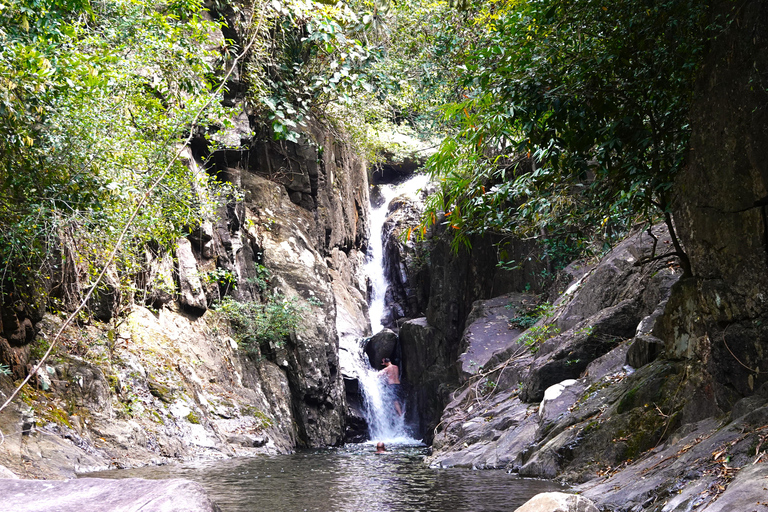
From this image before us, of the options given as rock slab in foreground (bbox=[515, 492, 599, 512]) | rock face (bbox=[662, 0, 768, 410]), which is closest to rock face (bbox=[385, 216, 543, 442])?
rock face (bbox=[662, 0, 768, 410])

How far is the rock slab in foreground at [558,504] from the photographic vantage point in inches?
174

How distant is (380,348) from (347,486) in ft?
50.5

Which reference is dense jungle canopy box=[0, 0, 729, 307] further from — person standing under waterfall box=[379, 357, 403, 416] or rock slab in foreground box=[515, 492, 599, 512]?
person standing under waterfall box=[379, 357, 403, 416]

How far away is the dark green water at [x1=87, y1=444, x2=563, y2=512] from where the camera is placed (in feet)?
22.6

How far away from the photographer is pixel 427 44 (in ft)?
55.8

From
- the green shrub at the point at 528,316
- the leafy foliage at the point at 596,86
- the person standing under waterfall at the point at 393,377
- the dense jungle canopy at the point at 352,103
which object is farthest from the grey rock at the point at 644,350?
the person standing under waterfall at the point at 393,377

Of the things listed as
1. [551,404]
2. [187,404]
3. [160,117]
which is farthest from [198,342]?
[551,404]

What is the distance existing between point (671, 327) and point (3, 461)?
881 centimetres

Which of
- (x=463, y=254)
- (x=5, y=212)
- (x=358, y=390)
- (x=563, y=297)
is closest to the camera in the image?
(x=5, y=212)

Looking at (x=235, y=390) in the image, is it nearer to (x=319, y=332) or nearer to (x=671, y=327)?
(x=319, y=332)

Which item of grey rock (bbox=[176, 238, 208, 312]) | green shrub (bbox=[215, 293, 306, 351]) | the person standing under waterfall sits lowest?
the person standing under waterfall

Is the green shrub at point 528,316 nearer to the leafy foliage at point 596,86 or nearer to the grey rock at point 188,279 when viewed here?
the grey rock at point 188,279

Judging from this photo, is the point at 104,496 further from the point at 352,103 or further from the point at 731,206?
the point at 731,206

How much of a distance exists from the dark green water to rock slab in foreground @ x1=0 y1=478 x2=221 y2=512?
12.6 ft
